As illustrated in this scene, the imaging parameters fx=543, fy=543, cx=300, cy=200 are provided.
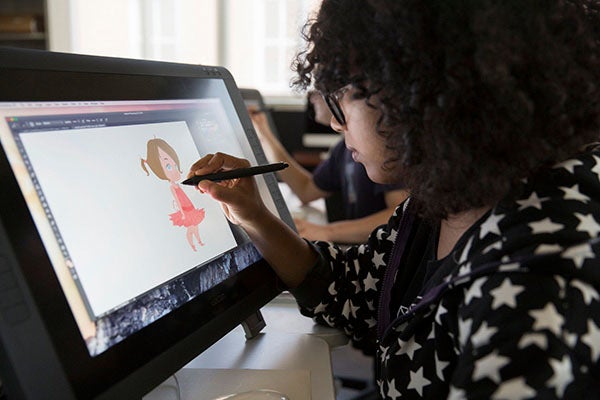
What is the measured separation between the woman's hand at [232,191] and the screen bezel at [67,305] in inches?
2.7

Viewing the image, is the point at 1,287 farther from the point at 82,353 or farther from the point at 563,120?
the point at 563,120

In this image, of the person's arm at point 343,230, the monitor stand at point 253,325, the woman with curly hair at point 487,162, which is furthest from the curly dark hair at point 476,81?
the person's arm at point 343,230

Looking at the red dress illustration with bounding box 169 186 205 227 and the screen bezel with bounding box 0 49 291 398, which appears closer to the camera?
the screen bezel with bounding box 0 49 291 398

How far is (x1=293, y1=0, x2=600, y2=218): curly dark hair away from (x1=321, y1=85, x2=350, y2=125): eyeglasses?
0.04 metres

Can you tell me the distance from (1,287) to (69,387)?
84 mm

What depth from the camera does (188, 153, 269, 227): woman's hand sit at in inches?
23.2

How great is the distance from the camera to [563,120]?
45 centimetres

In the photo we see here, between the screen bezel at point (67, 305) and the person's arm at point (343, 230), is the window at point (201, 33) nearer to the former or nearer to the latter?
the person's arm at point (343, 230)

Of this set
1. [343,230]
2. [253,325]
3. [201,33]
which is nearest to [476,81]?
A: [253,325]

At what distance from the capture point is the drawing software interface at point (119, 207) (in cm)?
40

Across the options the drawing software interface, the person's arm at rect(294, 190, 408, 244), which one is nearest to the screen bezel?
the drawing software interface

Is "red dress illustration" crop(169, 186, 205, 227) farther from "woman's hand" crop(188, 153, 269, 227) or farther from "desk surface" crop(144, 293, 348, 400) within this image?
"desk surface" crop(144, 293, 348, 400)

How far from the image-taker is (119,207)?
1.54 feet

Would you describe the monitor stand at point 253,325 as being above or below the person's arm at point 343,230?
above
